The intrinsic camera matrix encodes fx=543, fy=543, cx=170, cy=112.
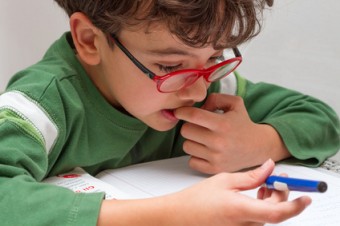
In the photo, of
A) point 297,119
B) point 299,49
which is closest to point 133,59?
point 297,119

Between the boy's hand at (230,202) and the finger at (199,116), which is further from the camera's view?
the finger at (199,116)

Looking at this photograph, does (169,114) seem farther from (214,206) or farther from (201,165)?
(214,206)

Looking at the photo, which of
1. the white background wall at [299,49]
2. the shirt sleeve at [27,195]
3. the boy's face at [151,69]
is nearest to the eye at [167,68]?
the boy's face at [151,69]

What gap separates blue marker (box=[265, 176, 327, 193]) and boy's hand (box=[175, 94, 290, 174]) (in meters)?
0.29

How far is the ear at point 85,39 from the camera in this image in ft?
2.70

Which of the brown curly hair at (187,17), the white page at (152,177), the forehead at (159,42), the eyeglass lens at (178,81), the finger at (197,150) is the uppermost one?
the brown curly hair at (187,17)

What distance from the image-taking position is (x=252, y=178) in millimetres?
577

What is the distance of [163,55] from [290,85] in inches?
24.4

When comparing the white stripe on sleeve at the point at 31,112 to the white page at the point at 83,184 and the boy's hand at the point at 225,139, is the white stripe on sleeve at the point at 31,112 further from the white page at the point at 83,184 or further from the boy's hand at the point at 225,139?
the boy's hand at the point at 225,139

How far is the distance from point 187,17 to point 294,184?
29 centimetres

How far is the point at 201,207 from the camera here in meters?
0.58

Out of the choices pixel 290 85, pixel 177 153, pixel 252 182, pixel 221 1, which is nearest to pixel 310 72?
pixel 290 85

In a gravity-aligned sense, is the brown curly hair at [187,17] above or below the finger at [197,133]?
above

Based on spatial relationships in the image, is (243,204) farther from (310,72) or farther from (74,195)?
(310,72)
